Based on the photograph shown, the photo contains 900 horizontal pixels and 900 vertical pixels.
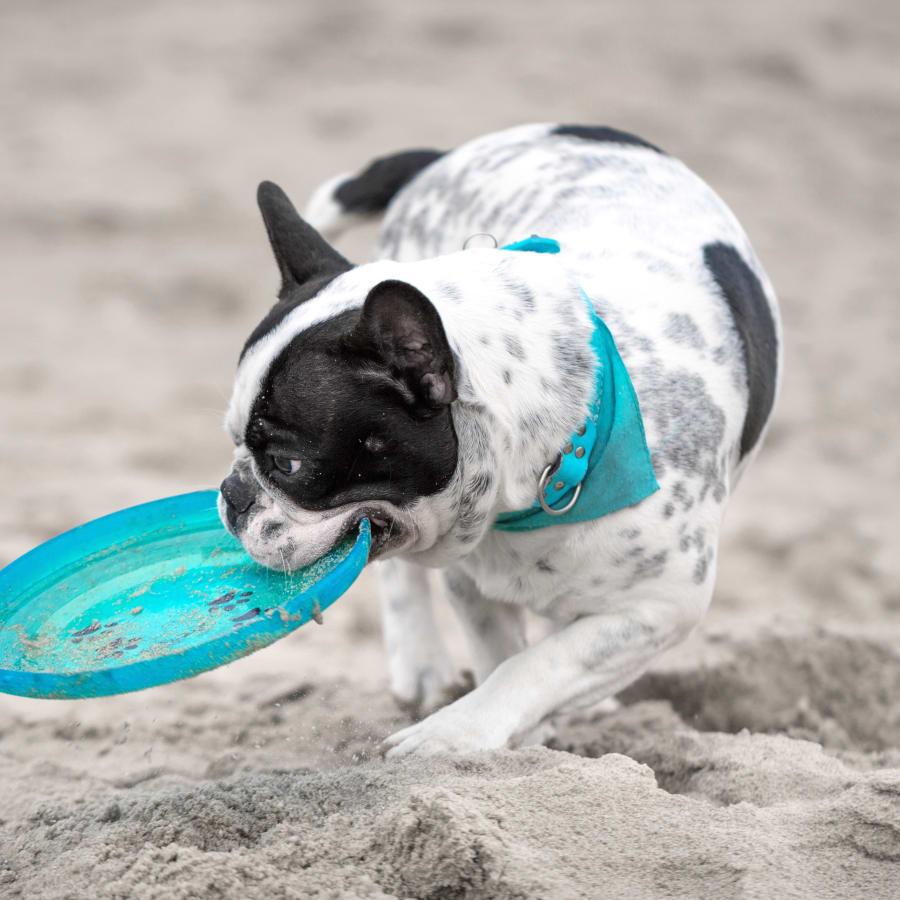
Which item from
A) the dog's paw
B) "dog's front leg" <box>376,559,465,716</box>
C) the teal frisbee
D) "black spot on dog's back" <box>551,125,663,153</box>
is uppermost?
"black spot on dog's back" <box>551,125,663,153</box>

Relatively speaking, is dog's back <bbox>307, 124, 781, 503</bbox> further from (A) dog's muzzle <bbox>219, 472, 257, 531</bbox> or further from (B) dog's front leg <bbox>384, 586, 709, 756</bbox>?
(A) dog's muzzle <bbox>219, 472, 257, 531</bbox>

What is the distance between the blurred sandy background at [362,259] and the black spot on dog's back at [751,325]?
0.89m

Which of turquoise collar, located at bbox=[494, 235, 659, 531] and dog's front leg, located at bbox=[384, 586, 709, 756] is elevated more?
turquoise collar, located at bbox=[494, 235, 659, 531]

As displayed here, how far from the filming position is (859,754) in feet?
11.7

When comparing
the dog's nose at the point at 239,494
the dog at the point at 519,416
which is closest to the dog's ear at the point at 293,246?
the dog at the point at 519,416

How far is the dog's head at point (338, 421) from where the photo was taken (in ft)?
8.68

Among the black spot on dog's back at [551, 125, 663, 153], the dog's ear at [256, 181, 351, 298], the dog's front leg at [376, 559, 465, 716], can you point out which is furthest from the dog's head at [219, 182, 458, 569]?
the black spot on dog's back at [551, 125, 663, 153]

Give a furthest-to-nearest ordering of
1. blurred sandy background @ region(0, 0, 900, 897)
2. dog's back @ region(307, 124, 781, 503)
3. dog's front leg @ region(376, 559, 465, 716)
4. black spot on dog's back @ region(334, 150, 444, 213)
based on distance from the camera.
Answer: black spot on dog's back @ region(334, 150, 444, 213)
dog's front leg @ region(376, 559, 465, 716)
dog's back @ region(307, 124, 781, 503)
blurred sandy background @ region(0, 0, 900, 897)

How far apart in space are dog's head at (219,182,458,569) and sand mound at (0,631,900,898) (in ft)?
1.87

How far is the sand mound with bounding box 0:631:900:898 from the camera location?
2.30 meters

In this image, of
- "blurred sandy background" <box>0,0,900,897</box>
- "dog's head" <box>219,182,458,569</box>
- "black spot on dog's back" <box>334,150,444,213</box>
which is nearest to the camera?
"blurred sandy background" <box>0,0,900,897</box>

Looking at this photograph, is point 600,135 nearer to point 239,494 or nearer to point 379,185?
point 379,185

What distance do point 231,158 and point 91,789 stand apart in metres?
6.52

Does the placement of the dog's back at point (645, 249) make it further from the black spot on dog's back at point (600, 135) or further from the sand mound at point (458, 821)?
the sand mound at point (458, 821)
